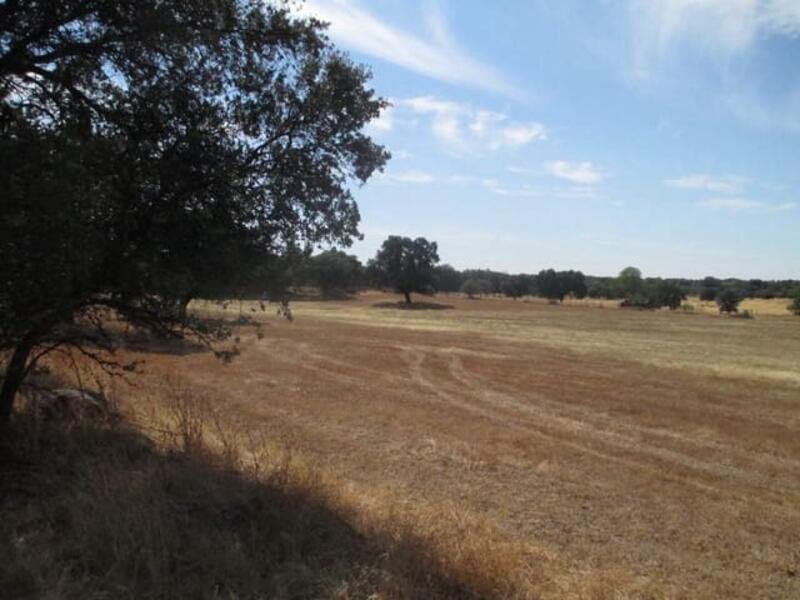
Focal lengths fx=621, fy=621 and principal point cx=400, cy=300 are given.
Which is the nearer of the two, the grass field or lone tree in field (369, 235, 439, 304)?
the grass field

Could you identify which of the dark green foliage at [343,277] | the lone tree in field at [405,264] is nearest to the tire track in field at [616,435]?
the dark green foliage at [343,277]

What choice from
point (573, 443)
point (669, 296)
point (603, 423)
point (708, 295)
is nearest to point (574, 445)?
point (573, 443)

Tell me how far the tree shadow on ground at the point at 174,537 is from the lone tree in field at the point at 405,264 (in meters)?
94.9

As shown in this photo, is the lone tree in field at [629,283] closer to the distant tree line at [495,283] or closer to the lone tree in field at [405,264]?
the distant tree line at [495,283]

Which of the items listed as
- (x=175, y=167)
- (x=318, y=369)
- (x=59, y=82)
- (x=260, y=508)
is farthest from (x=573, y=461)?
(x=318, y=369)

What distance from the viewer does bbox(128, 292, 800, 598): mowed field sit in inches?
342

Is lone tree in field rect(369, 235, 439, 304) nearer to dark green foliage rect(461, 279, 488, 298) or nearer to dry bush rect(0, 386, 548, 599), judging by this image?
dark green foliage rect(461, 279, 488, 298)

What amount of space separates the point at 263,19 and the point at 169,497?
5.72 m

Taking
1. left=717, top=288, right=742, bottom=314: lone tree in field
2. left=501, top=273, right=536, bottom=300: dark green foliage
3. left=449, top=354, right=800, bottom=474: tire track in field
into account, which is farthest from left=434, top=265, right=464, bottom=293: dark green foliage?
left=449, top=354, right=800, bottom=474: tire track in field

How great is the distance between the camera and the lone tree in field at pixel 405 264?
10206 centimetres

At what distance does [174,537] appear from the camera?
505 centimetres

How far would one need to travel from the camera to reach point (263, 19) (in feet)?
25.5

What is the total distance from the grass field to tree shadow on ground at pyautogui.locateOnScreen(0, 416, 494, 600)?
0.76m

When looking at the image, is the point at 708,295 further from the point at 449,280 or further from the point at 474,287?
the point at 449,280
